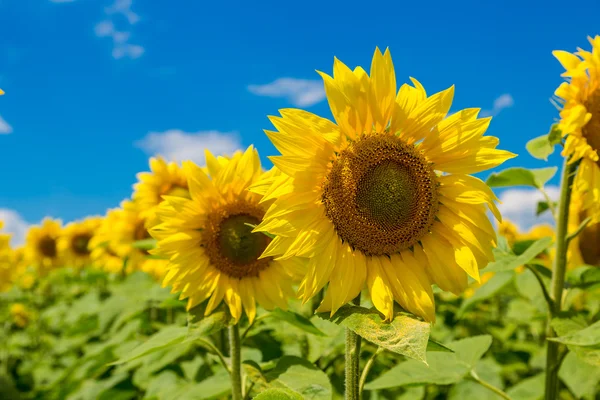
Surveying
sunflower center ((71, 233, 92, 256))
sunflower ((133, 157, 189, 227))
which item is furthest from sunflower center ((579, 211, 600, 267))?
sunflower center ((71, 233, 92, 256))

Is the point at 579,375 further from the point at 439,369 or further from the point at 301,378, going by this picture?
the point at 301,378

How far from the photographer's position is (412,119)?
1988mm

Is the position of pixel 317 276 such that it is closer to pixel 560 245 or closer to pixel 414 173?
pixel 414 173

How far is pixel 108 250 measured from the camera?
7.01 m

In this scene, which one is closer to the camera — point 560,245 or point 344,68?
point 344,68

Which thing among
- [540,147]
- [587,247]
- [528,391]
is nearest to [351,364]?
[540,147]

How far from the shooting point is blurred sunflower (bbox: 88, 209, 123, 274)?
620 cm

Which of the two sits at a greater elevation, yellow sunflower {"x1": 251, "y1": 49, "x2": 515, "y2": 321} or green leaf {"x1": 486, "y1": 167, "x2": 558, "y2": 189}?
green leaf {"x1": 486, "y1": 167, "x2": 558, "y2": 189}

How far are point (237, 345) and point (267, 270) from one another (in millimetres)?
379

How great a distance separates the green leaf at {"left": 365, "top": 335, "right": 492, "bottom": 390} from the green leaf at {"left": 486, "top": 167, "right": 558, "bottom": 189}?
881mm

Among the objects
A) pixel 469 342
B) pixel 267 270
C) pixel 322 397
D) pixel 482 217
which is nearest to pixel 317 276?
pixel 322 397

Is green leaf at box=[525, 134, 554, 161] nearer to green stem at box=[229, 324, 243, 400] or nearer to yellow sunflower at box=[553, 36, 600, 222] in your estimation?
yellow sunflower at box=[553, 36, 600, 222]

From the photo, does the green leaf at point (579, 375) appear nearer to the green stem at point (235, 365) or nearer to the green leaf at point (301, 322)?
the green leaf at point (301, 322)

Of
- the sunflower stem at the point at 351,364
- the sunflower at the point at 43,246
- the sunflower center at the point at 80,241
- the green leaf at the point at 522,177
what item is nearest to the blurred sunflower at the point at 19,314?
the sunflower at the point at 43,246
